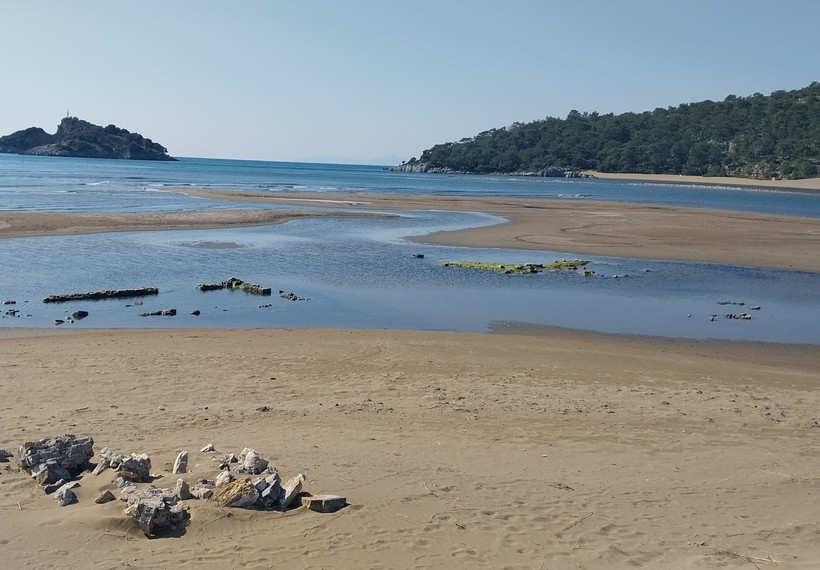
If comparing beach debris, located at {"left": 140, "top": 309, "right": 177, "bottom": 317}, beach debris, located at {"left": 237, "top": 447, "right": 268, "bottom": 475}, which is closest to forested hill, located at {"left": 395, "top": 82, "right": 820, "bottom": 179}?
beach debris, located at {"left": 140, "top": 309, "right": 177, "bottom": 317}

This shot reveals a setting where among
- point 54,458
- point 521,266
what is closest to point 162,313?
point 54,458

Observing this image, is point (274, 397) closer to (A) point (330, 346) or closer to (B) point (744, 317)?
(A) point (330, 346)

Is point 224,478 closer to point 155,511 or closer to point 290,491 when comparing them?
point 290,491

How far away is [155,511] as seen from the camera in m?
6.69

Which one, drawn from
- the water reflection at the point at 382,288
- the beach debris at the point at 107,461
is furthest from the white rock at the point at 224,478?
the water reflection at the point at 382,288

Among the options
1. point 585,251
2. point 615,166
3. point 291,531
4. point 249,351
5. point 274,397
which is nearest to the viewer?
point 291,531

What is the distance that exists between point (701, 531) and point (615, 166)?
19101 centimetres

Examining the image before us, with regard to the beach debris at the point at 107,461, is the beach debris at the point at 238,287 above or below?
below

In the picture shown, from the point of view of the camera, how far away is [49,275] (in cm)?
2423

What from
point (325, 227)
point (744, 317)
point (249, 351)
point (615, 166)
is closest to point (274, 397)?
point (249, 351)

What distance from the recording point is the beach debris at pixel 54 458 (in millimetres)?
7660

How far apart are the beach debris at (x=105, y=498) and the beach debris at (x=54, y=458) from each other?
0.74 metres

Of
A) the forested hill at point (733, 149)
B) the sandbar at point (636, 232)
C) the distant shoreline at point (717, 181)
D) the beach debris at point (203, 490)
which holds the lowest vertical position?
the beach debris at point (203, 490)

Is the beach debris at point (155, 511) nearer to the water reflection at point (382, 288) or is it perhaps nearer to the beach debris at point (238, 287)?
the water reflection at point (382, 288)
